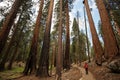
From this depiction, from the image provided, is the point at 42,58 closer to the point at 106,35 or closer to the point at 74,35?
the point at 106,35

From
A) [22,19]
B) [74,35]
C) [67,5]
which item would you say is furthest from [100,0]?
[74,35]

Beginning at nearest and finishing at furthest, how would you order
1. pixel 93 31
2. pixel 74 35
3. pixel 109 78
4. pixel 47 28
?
pixel 109 78
pixel 47 28
pixel 93 31
pixel 74 35

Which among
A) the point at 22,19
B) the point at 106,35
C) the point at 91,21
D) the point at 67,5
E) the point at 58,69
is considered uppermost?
the point at 67,5

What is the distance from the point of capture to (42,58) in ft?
42.8

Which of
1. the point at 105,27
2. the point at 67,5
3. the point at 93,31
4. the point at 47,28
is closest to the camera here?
the point at 105,27

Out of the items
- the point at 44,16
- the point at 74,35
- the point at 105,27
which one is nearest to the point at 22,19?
Result: the point at 44,16

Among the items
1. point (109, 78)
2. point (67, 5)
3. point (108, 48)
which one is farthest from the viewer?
point (67, 5)

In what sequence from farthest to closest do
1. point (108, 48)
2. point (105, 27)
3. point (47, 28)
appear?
point (47, 28)
point (105, 27)
point (108, 48)

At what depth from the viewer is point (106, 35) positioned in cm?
1202

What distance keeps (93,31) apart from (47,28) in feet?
17.0

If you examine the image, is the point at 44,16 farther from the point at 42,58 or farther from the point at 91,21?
the point at 42,58

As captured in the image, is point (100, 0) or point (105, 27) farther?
point (100, 0)

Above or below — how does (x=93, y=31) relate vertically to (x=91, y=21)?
below

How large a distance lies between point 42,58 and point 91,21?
7.40 metres
